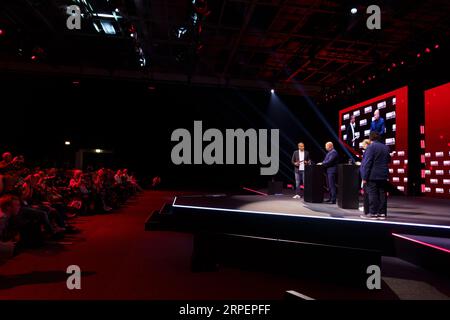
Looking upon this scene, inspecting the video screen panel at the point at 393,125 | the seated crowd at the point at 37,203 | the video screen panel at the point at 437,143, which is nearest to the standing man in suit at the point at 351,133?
the video screen panel at the point at 393,125

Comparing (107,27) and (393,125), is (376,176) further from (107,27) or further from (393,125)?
(107,27)

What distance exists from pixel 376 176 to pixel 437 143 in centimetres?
684

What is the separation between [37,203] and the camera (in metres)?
5.38

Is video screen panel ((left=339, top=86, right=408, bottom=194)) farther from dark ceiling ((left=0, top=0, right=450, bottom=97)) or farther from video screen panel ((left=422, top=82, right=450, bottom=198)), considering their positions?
dark ceiling ((left=0, top=0, right=450, bottom=97))

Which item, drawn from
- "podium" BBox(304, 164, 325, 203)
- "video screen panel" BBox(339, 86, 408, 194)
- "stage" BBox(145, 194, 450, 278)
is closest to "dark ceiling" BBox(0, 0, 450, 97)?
"video screen panel" BBox(339, 86, 408, 194)

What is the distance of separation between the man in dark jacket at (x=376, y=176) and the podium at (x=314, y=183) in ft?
5.72

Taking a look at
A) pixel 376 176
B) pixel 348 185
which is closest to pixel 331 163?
pixel 348 185

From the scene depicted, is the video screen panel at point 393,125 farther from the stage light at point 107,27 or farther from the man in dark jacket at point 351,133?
the stage light at point 107,27

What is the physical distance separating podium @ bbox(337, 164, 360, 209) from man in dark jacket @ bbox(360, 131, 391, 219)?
0.77m

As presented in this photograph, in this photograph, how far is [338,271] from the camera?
334 centimetres
